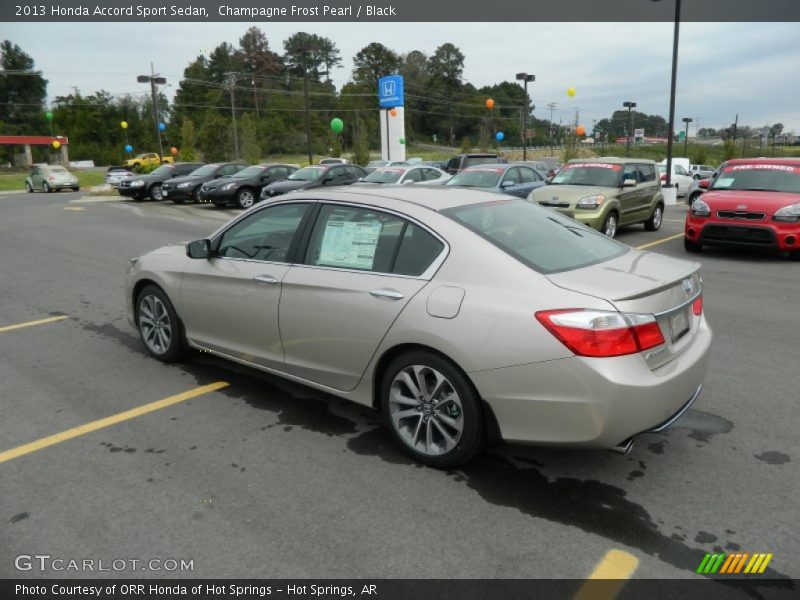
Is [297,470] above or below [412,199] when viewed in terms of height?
below

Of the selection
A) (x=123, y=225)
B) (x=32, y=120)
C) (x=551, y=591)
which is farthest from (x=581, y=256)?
(x=32, y=120)

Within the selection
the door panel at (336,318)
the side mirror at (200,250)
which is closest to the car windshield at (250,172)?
the side mirror at (200,250)

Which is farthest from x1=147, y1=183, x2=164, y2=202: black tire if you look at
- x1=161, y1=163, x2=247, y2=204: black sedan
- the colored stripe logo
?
the colored stripe logo

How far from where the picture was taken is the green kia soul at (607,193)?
11.6 meters

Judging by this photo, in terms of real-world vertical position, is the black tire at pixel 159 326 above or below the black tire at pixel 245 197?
below

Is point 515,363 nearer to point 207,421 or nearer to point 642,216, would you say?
point 207,421

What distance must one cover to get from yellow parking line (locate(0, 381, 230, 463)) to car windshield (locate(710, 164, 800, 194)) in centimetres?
997

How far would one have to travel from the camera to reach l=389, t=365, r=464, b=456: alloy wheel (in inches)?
131

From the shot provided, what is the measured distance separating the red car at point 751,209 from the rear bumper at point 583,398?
26.3ft

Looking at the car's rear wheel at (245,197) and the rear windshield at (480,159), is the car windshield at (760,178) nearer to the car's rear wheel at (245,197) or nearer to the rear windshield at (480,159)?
the car's rear wheel at (245,197)

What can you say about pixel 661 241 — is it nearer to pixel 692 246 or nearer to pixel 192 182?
pixel 692 246

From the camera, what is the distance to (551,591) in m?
→ 2.49

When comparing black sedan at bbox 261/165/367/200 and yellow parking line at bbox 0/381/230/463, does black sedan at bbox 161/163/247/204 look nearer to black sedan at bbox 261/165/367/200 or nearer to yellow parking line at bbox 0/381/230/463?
black sedan at bbox 261/165/367/200

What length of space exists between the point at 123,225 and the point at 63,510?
1493 cm
